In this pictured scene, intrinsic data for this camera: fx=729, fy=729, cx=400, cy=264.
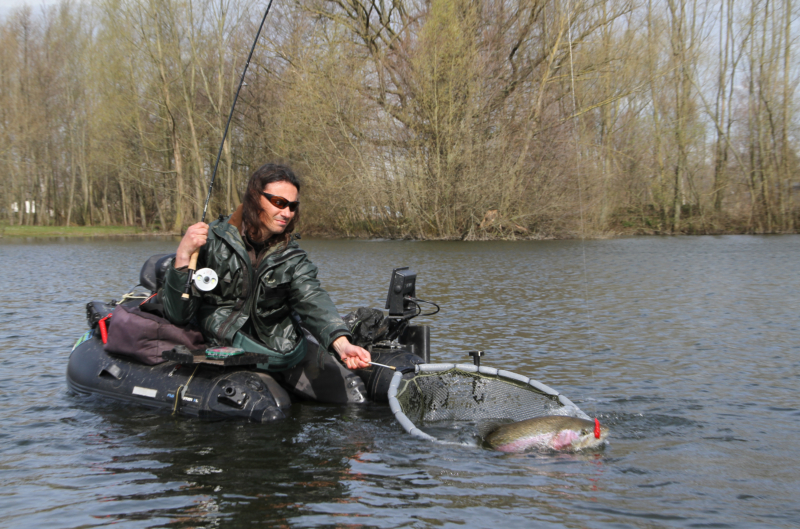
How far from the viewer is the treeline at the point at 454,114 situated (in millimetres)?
29016

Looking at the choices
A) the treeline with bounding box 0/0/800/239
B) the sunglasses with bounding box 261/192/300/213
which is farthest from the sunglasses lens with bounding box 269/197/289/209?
the treeline with bounding box 0/0/800/239

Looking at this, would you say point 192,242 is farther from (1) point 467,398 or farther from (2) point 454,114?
(2) point 454,114

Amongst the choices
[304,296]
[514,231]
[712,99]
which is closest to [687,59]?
[712,99]

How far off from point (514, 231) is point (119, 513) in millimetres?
28046

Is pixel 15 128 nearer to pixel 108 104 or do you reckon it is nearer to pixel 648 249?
pixel 108 104

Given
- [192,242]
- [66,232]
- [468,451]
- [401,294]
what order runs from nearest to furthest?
[468,451] → [192,242] → [401,294] → [66,232]

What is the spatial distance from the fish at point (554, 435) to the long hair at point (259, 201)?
2062 mm

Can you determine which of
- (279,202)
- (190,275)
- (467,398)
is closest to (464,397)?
(467,398)

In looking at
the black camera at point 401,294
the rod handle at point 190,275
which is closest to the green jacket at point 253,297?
the rod handle at point 190,275

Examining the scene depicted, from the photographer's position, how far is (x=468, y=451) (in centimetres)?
454

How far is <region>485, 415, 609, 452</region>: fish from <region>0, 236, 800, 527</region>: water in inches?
3.3

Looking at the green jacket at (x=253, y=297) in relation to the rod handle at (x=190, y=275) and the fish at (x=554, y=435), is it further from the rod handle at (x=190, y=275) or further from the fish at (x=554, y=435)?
the fish at (x=554, y=435)

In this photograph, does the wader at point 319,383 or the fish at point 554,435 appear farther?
the wader at point 319,383

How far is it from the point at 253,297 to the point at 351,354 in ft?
2.87
